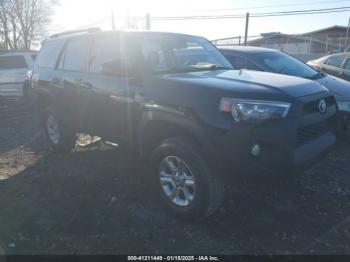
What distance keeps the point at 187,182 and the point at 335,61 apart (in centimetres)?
825

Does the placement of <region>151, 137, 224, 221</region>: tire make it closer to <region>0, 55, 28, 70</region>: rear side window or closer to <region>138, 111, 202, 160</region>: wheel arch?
<region>138, 111, 202, 160</region>: wheel arch

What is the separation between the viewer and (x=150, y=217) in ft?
13.4

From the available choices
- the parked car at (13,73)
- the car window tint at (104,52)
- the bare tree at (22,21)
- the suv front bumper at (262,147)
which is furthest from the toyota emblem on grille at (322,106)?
the bare tree at (22,21)

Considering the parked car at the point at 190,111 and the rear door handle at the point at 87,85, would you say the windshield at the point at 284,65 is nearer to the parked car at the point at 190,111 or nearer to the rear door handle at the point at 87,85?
the parked car at the point at 190,111

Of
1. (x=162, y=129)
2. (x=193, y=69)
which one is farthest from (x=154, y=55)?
(x=162, y=129)

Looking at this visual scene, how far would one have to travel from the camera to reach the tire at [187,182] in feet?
11.9

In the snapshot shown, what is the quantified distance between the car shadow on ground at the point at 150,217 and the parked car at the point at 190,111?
333 mm

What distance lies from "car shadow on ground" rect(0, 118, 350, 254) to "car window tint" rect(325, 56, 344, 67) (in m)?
5.68

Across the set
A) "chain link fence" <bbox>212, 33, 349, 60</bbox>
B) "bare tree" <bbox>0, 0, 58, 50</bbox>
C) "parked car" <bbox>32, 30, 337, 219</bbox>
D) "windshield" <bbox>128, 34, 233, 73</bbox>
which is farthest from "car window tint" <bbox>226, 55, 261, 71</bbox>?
"bare tree" <bbox>0, 0, 58, 50</bbox>

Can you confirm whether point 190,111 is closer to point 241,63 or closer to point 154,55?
point 154,55

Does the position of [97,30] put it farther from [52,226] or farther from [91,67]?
[52,226]

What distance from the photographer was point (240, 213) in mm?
4121

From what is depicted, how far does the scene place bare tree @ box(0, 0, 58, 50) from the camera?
3612 centimetres

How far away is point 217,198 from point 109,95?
1.88 metres
